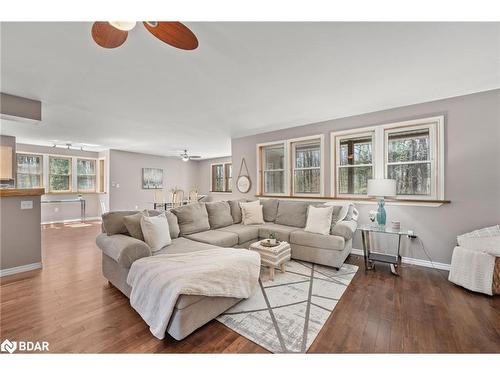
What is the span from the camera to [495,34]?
67.3 inches

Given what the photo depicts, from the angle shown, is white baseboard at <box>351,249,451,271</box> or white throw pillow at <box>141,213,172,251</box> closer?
white throw pillow at <box>141,213,172,251</box>

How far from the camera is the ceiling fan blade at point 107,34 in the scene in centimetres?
136

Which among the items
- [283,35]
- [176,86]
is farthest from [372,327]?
[176,86]

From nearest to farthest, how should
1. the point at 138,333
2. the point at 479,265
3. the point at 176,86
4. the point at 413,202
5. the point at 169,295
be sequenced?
the point at 169,295, the point at 138,333, the point at 479,265, the point at 176,86, the point at 413,202

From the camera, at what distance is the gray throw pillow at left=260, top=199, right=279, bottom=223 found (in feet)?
13.5

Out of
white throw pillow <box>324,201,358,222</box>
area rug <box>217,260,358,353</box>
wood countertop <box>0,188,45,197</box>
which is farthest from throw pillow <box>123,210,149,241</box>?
white throw pillow <box>324,201,358,222</box>

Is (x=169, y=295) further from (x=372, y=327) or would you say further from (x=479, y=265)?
(x=479, y=265)

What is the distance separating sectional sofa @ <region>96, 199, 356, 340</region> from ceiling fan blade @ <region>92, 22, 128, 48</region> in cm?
165

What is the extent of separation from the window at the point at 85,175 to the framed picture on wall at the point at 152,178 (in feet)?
5.30

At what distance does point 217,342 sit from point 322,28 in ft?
8.16

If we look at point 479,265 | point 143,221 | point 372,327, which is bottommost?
point 372,327

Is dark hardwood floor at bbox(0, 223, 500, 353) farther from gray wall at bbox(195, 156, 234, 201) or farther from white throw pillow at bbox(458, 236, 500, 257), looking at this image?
gray wall at bbox(195, 156, 234, 201)

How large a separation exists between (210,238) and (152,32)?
2283 mm
